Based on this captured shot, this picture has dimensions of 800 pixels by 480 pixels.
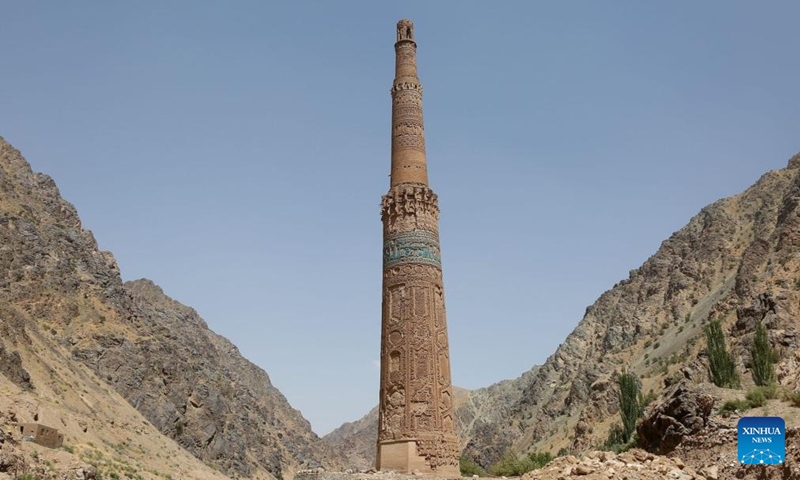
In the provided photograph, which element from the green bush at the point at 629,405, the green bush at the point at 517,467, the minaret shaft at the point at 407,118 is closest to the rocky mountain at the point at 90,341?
the green bush at the point at 517,467

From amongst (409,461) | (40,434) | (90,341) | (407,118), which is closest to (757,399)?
(409,461)

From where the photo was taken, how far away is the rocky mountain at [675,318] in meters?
45.2

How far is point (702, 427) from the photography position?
17.1m

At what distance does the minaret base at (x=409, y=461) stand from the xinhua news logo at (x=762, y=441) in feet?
46.7

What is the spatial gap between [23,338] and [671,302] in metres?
45.4

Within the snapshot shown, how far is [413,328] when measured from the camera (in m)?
22.4

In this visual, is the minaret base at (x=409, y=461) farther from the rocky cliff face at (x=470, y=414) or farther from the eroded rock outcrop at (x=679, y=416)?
the rocky cliff face at (x=470, y=414)

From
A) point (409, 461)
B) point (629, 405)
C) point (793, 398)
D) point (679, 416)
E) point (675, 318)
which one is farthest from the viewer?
point (675, 318)

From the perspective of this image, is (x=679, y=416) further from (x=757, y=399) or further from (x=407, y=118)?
(x=407, y=118)

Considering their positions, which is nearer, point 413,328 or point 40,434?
point 413,328

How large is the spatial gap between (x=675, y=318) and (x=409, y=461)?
148 ft

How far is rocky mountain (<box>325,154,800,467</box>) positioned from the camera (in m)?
45.2

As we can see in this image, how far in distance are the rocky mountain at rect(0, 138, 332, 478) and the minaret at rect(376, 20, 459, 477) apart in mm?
23134

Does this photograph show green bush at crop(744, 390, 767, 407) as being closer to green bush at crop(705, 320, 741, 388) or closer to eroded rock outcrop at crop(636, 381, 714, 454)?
eroded rock outcrop at crop(636, 381, 714, 454)
